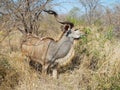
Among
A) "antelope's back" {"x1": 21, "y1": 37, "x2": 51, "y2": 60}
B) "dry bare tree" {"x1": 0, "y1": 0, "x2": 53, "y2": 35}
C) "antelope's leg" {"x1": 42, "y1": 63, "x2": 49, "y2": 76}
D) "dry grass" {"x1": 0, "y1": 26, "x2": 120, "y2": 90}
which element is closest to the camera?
"dry grass" {"x1": 0, "y1": 26, "x2": 120, "y2": 90}

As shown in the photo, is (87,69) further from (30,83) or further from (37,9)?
(37,9)

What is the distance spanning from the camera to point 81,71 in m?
6.68

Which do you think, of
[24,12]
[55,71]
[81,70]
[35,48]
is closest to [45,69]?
[55,71]

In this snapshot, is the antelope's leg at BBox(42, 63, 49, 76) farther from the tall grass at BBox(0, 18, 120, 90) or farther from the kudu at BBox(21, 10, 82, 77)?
the tall grass at BBox(0, 18, 120, 90)

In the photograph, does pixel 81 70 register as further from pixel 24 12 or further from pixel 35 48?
pixel 24 12

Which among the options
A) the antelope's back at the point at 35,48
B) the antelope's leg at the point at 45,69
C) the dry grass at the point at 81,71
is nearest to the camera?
the dry grass at the point at 81,71

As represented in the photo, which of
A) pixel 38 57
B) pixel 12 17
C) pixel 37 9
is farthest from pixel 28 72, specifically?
pixel 37 9

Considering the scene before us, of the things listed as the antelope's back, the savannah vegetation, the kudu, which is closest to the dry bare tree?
the savannah vegetation

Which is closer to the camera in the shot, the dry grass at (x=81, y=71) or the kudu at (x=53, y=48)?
the dry grass at (x=81, y=71)

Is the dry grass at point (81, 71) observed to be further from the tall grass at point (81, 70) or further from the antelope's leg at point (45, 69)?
the antelope's leg at point (45, 69)

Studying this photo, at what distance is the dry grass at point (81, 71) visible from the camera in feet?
19.7

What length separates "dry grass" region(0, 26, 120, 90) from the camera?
5996 millimetres

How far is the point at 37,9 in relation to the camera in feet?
27.9

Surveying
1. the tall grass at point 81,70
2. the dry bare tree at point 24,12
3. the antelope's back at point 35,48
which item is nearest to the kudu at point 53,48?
the antelope's back at point 35,48
